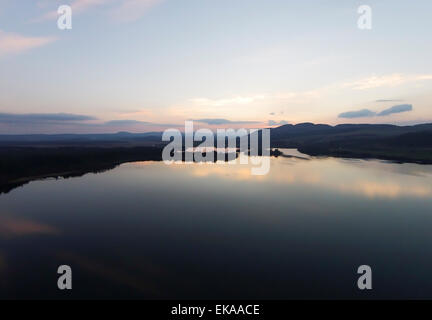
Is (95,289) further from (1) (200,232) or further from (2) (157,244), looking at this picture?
(1) (200,232)

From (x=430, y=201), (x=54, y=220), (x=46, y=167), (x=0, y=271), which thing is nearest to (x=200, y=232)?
(x=0, y=271)

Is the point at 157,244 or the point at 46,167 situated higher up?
the point at 46,167

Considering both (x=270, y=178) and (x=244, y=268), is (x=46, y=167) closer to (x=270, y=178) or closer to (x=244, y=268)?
(x=270, y=178)

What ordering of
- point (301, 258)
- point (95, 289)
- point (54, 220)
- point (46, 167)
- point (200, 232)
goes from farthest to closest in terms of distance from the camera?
point (46, 167) → point (54, 220) → point (200, 232) → point (301, 258) → point (95, 289)
